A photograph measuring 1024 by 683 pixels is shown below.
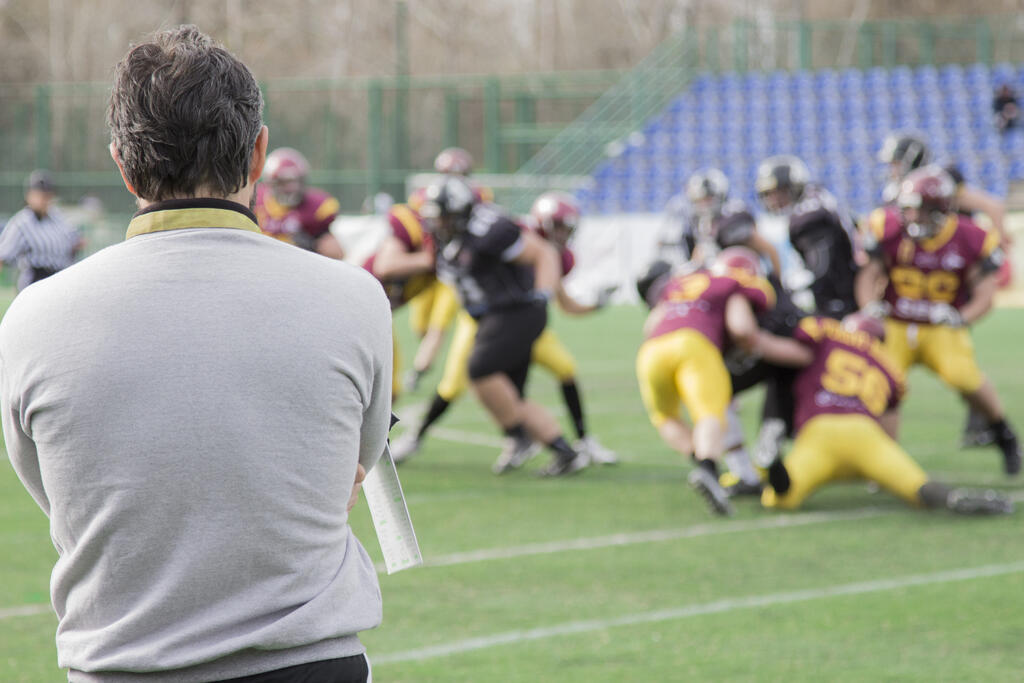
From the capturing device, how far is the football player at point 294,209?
957 centimetres

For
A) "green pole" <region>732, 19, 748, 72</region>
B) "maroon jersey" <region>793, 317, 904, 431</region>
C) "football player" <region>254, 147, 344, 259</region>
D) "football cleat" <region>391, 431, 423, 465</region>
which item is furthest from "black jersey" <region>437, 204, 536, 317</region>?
"green pole" <region>732, 19, 748, 72</region>

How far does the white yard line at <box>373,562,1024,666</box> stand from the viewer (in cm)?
451

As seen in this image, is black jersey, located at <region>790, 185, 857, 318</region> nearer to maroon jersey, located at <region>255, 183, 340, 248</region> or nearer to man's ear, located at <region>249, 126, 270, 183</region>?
maroon jersey, located at <region>255, 183, 340, 248</region>

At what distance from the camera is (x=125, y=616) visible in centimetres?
187

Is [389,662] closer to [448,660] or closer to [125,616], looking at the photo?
[448,660]

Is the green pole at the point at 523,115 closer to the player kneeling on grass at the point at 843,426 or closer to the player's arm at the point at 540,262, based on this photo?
the player's arm at the point at 540,262

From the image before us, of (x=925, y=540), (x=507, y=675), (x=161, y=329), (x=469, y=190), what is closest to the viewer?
(x=161, y=329)

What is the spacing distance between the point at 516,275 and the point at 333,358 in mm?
6453

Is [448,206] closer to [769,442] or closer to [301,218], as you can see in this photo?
[301,218]

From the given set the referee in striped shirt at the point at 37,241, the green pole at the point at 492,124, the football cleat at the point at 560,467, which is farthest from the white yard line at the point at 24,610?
the green pole at the point at 492,124

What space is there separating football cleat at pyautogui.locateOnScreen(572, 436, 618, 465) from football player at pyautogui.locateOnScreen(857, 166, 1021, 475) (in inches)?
74.6

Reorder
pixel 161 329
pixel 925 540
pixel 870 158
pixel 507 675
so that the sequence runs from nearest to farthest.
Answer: pixel 161 329 < pixel 507 675 < pixel 925 540 < pixel 870 158

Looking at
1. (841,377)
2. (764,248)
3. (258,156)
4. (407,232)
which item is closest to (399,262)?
(407,232)

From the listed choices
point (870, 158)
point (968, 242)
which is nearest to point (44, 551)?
point (968, 242)
